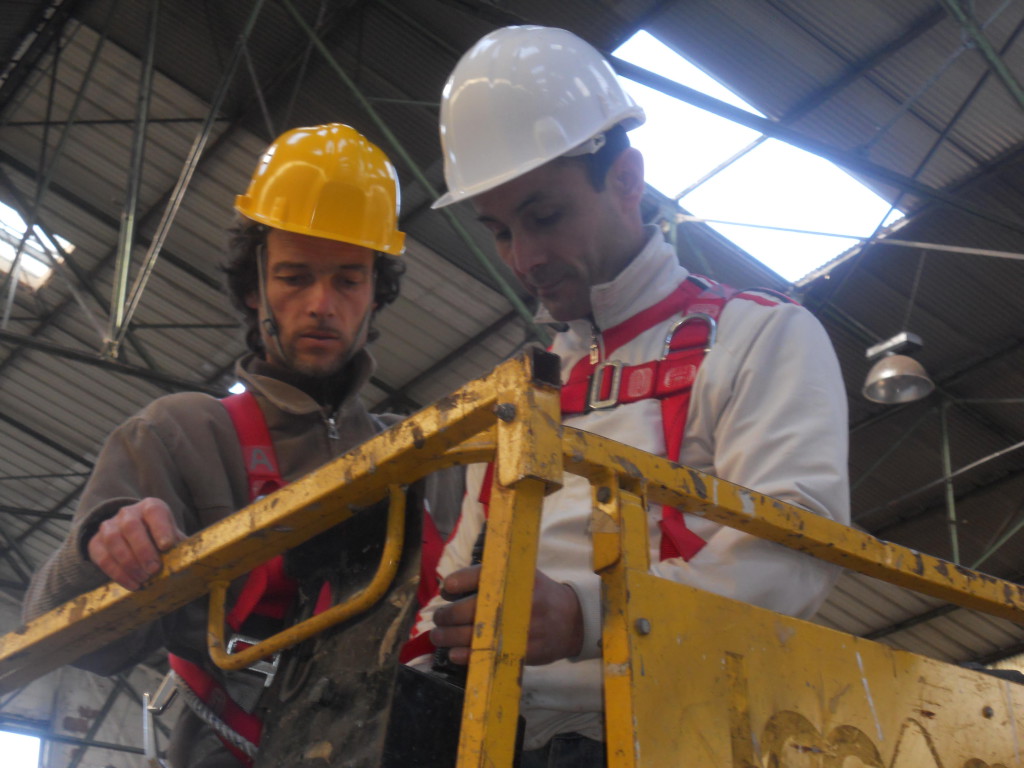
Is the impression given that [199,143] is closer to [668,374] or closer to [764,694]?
[668,374]

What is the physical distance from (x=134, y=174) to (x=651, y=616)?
27.9 ft

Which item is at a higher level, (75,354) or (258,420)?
(75,354)

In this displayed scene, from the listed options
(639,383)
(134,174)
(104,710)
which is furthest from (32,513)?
(639,383)

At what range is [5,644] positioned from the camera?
185cm

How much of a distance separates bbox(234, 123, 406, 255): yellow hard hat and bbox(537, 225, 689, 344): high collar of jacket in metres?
0.89

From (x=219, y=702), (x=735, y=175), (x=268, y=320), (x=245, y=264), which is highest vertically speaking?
(x=735, y=175)

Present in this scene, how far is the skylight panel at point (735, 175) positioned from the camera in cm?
816

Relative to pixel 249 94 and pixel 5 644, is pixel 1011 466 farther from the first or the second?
pixel 5 644

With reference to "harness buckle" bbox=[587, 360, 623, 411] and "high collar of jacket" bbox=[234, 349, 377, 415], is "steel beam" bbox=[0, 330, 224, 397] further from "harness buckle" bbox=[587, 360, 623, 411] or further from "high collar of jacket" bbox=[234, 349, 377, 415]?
"harness buckle" bbox=[587, 360, 623, 411]

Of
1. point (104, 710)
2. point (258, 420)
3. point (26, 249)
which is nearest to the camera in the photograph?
point (258, 420)

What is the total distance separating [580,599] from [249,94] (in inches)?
372

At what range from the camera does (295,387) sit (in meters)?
2.47

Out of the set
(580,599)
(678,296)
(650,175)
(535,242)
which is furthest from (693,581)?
(650,175)

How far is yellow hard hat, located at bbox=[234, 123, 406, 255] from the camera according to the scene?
2721 mm
